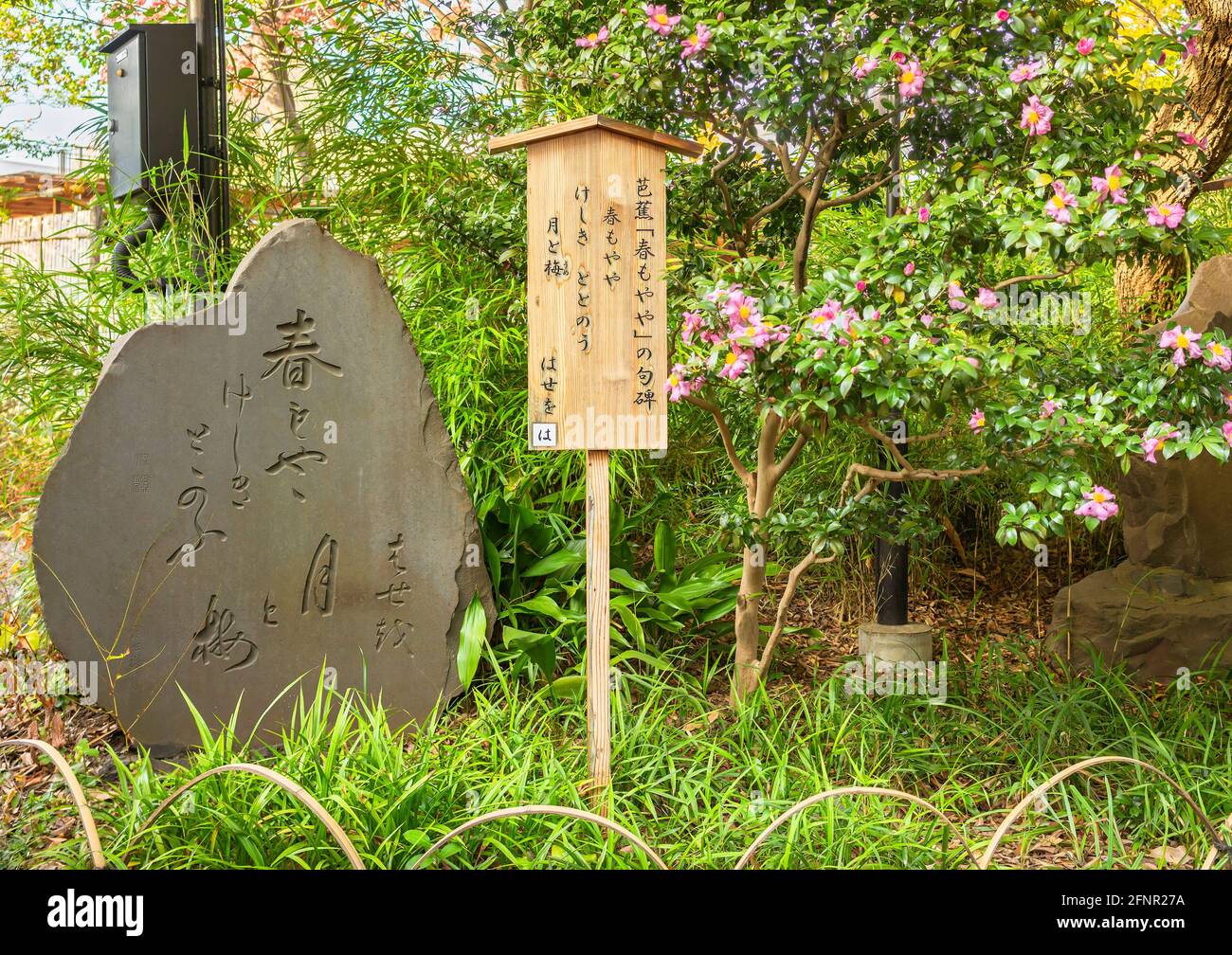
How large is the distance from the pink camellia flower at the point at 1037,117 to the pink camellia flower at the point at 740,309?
0.88m

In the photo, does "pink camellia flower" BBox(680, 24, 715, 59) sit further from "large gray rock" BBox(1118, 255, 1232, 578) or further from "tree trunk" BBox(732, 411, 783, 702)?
"large gray rock" BBox(1118, 255, 1232, 578)

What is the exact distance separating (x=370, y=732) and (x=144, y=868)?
2.24 ft

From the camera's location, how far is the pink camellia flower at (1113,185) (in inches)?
99.1

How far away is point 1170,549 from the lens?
12.3 ft

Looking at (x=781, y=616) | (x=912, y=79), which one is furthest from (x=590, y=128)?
(x=781, y=616)

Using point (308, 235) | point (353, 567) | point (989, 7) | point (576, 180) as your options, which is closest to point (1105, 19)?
point (989, 7)

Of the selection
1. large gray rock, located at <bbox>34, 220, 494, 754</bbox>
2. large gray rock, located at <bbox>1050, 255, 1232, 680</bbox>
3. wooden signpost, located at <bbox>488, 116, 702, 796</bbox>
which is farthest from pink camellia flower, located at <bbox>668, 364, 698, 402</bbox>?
large gray rock, located at <bbox>1050, 255, 1232, 680</bbox>

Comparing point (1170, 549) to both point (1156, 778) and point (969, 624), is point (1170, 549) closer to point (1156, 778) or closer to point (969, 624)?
point (969, 624)

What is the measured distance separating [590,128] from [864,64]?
777 millimetres

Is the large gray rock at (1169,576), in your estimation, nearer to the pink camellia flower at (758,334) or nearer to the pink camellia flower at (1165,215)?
the pink camellia flower at (1165,215)

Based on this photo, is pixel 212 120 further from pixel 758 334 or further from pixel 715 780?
pixel 715 780

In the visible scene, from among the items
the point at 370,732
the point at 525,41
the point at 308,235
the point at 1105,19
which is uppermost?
the point at 525,41

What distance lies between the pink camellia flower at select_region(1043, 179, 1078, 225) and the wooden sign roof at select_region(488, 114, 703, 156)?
1.00m

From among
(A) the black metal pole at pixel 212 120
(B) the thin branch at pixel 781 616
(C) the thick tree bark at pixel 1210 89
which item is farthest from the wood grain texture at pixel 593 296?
(C) the thick tree bark at pixel 1210 89
